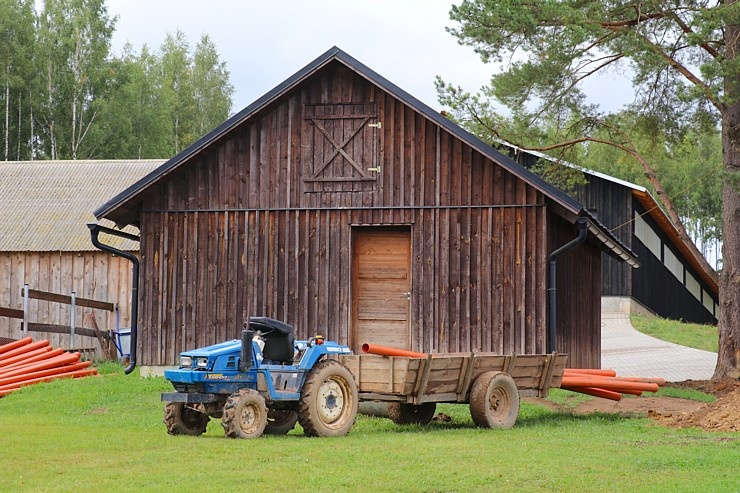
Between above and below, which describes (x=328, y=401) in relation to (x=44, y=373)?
above

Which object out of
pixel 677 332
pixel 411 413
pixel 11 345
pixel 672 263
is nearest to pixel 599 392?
pixel 411 413

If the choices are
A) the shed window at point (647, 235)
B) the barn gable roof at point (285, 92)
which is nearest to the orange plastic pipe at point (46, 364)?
the barn gable roof at point (285, 92)

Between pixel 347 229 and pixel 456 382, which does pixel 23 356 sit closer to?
pixel 347 229

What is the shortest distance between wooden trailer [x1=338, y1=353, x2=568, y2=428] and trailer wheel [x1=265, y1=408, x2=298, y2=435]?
946 mm

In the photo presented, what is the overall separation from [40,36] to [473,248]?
34.3 meters

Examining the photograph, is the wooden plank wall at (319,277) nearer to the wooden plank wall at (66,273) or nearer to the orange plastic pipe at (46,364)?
the orange plastic pipe at (46,364)

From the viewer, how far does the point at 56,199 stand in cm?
3142

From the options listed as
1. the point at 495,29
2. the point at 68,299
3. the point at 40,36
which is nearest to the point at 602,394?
the point at 495,29

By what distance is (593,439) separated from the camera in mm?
13398

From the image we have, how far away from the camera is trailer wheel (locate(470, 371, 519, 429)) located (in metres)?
14.6

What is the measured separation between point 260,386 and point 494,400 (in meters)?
3.54

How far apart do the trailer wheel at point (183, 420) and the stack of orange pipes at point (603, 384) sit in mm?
5490

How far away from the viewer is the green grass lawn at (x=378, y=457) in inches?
389

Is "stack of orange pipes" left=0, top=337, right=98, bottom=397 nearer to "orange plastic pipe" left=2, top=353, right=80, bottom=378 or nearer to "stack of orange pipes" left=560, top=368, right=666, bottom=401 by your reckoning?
"orange plastic pipe" left=2, top=353, right=80, bottom=378
